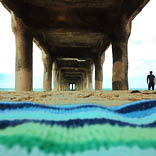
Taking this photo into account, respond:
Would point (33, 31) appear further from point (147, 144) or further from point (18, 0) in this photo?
point (147, 144)

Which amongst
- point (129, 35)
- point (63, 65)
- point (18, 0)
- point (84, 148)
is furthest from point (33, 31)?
point (63, 65)

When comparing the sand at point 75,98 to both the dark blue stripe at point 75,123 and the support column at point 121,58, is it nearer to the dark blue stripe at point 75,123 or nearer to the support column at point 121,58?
the dark blue stripe at point 75,123

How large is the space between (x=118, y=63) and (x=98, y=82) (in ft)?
17.7

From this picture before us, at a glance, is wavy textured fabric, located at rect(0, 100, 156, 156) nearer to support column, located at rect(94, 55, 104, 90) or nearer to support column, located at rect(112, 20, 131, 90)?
support column, located at rect(112, 20, 131, 90)

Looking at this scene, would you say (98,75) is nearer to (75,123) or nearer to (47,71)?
(47,71)

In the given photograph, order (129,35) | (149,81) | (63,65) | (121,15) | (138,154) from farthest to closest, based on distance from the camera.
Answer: (63,65) → (149,81) → (129,35) → (121,15) → (138,154)

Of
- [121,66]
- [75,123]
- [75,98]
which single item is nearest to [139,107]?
[75,123]

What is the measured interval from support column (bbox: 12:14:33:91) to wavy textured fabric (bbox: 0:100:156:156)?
13.5 ft

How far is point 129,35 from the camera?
18.8 feet

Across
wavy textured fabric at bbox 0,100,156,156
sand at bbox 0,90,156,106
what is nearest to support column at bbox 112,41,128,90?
sand at bbox 0,90,156,106

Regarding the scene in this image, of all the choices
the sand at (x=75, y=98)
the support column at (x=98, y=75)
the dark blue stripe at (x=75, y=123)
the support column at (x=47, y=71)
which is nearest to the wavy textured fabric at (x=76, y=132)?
the dark blue stripe at (x=75, y=123)

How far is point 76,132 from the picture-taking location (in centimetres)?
108

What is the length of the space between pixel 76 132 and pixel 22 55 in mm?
4789

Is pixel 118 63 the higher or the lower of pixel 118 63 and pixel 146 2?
the lower
